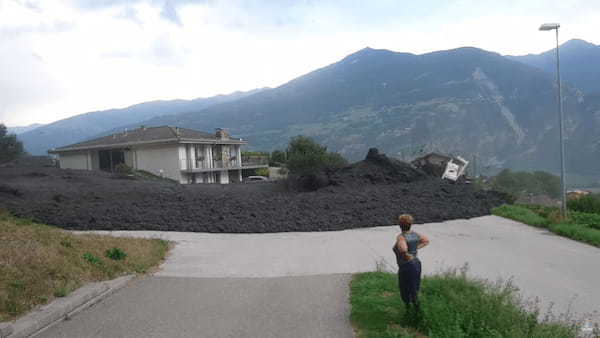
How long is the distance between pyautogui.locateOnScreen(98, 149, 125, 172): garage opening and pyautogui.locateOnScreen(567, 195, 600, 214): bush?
39.5 m

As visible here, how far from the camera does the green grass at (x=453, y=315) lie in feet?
15.0

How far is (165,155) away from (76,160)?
12.2 metres

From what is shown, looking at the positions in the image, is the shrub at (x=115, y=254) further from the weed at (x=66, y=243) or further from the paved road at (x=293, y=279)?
the paved road at (x=293, y=279)

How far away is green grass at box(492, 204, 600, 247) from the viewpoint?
1220 cm

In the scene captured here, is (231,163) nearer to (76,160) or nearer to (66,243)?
(76,160)

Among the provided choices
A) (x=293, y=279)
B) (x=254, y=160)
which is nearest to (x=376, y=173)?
(x=293, y=279)

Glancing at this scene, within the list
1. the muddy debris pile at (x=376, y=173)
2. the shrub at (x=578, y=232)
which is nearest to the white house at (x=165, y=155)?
the muddy debris pile at (x=376, y=173)

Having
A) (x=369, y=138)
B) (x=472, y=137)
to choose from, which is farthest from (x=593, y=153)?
(x=369, y=138)

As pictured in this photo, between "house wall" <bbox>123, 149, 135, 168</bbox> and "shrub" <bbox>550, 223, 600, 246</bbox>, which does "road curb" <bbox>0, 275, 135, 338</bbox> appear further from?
"house wall" <bbox>123, 149, 135, 168</bbox>

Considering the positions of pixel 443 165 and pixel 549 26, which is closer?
pixel 549 26

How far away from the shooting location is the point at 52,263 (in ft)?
22.4

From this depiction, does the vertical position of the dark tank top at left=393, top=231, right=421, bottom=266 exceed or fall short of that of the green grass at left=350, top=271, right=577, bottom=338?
it exceeds it

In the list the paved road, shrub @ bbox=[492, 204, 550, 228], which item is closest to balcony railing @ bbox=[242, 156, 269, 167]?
shrub @ bbox=[492, 204, 550, 228]

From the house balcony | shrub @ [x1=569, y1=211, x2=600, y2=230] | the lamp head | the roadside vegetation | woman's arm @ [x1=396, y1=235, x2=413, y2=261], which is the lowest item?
the roadside vegetation
